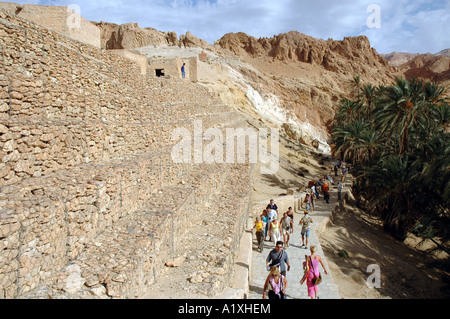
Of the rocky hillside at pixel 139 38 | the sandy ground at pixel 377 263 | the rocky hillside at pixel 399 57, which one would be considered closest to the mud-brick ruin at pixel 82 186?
the sandy ground at pixel 377 263

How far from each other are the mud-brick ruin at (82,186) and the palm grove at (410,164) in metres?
9.23

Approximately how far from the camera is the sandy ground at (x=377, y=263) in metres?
9.77

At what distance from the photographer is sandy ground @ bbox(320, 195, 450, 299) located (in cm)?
977

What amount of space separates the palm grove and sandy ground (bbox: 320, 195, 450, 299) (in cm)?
114

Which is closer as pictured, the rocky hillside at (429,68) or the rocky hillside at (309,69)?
the rocky hillside at (309,69)

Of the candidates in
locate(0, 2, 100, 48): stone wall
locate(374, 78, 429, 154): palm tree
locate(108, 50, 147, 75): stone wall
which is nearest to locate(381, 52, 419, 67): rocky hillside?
locate(374, 78, 429, 154): palm tree

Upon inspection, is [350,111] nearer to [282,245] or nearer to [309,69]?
[309,69]

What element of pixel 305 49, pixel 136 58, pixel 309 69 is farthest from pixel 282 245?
pixel 305 49

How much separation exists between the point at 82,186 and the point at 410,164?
15952mm

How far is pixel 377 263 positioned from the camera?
11.9m

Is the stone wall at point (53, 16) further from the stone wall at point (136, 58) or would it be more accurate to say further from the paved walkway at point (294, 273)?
the paved walkway at point (294, 273)

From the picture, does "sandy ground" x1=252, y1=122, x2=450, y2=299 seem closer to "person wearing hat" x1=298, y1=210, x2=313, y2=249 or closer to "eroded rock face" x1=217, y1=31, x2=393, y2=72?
"person wearing hat" x1=298, y1=210, x2=313, y2=249
